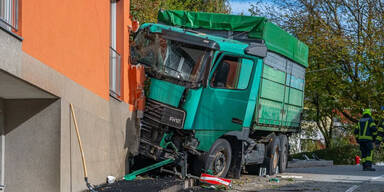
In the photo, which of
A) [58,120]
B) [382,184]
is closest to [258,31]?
[382,184]

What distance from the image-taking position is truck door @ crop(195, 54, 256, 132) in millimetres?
11203

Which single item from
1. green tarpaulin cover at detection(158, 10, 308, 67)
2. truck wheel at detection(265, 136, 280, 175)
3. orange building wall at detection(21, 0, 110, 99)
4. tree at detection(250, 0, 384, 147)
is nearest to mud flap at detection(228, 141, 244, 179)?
truck wheel at detection(265, 136, 280, 175)

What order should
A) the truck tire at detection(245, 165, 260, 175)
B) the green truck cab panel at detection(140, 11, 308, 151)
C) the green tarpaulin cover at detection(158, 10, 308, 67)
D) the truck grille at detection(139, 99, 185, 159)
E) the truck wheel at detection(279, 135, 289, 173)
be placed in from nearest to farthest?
the truck grille at detection(139, 99, 185, 159)
the green truck cab panel at detection(140, 11, 308, 151)
the green tarpaulin cover at detection(158, 10, 308, 67)
the truck tire at detection(245, 165, 260, 175)
the truck wheel at detection(279, 135, 289, 173)

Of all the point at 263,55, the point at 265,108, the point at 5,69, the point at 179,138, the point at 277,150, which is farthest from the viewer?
the point at 277,150

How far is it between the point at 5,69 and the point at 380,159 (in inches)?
1031

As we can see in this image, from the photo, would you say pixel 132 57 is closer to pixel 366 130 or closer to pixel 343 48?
pixel 366 130

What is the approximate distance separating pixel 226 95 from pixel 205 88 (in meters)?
0.61

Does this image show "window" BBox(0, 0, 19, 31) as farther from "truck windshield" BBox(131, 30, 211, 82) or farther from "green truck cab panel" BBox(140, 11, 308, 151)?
"truck windshield" BBox(131, 30, 211, 82)

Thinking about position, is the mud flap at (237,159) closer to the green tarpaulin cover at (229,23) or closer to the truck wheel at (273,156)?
the truck wheel at (273,156)

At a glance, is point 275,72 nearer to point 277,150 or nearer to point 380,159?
point 277,150

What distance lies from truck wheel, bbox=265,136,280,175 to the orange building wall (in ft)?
18.4

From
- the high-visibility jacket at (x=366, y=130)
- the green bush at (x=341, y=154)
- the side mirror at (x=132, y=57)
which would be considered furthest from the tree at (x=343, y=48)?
the side mirror at (x=132, y=57)

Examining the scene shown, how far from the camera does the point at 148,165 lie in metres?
11.8

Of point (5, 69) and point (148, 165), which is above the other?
point (5, 69)
